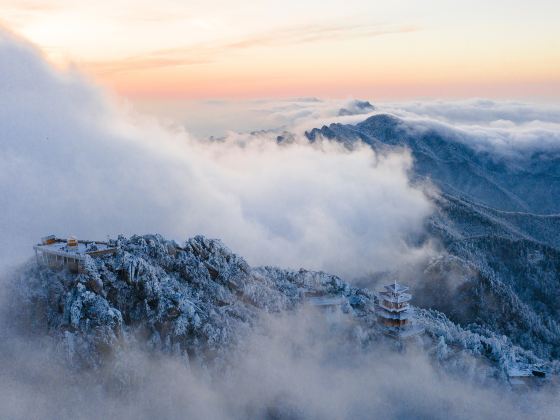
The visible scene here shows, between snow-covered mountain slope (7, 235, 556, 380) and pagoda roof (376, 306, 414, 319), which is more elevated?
snow-covered mountain slope (7, 235, 556, 380)

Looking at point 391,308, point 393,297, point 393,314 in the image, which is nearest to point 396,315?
point 393,314

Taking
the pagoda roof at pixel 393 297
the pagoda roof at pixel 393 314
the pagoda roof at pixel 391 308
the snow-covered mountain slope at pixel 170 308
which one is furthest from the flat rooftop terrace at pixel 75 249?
the pagoda roof at pixel 393 297

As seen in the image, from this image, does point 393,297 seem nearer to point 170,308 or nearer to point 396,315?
point 396,315

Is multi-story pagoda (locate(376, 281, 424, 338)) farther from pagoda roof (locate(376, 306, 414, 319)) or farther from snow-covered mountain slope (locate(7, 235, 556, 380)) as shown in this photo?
snow-covered mountain slope (locate(7, 235, 556, 380))

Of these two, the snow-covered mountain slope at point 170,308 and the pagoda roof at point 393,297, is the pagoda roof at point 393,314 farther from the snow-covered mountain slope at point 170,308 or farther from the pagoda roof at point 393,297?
the snow-covered mountain slope at point 170,308

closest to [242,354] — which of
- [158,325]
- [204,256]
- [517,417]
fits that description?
[158,325]

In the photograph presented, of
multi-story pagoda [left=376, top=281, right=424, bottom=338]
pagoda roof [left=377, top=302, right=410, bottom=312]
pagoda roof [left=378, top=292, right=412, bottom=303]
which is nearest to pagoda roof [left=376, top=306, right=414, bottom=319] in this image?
multi-story pagoda [left=376, top=281, right=424, bottom=338]
